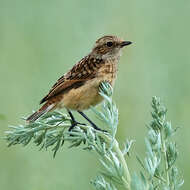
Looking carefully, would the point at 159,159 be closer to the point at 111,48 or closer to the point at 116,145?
the point at 116,145

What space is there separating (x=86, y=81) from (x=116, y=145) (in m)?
2.95

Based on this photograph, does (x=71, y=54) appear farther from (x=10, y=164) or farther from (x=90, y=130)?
(x=90, y=130)

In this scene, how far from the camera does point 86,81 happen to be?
5.20 m

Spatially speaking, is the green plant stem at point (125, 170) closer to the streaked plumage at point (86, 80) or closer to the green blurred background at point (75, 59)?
the green blurred background at point (75, 59)

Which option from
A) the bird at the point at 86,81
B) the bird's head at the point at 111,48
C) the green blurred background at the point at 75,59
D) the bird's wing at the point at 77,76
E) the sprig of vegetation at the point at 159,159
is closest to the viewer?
the sprig of vegetation at the point at 159,159

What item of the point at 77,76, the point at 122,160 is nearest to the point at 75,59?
the point at 77,76

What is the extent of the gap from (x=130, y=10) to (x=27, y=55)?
73.7 inches

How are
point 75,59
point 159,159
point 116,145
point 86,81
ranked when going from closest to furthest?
point 159,159 → point 116,145 → point 86,81 → point 75,59

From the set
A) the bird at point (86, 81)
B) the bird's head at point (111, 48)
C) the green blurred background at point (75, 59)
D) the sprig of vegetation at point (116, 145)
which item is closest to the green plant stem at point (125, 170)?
the sprig of vegetation at point (116, 145)

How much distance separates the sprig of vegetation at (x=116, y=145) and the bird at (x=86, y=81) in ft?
6.11

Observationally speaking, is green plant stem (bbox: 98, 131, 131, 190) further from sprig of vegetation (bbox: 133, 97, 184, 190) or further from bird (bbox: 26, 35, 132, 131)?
bird (bbox: 26, 35, 132, 131)

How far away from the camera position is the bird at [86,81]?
4926 mm

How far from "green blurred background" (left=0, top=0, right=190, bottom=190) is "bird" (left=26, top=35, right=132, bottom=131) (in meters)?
0.33

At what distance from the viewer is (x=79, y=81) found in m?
5.26
